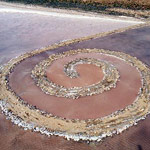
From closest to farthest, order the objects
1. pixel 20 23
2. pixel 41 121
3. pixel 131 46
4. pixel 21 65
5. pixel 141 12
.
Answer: pixel 41 121 → pixel 21 65 → pixel 131 46 → pixel 20 23 → pixel 141 12

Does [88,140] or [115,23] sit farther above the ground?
[115,23]

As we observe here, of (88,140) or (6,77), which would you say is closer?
(88,140)

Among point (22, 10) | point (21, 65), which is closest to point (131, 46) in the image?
point (21, 65)

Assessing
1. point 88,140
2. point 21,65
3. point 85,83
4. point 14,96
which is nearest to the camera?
point 88,140

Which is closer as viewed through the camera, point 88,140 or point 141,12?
point 88,140

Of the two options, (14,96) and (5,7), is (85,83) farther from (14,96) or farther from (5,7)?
(5,7)

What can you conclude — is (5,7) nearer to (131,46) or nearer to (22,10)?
(22,10)

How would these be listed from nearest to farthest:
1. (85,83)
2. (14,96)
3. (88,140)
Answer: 1. (88,140)
2. (14,96)
3. (85,83)

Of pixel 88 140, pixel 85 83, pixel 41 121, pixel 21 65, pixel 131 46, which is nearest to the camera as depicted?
pixel 88 140

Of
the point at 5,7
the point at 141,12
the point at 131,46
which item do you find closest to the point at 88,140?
the point at 131,46
